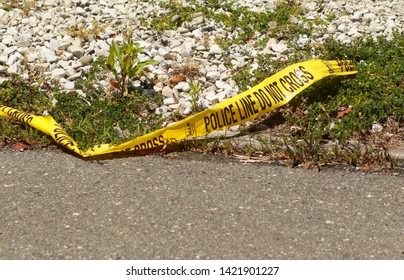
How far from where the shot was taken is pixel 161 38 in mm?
7547

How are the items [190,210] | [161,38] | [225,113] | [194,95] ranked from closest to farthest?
[190,210]
[225,113]
[194,95]
[161,38]

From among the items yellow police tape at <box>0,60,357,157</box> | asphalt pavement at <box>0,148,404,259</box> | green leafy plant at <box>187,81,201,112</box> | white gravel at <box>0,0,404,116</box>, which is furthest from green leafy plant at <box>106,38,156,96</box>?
asphalt pavement at <box>0,148,404,259</box>

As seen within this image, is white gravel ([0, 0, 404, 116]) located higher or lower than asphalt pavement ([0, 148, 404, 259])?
higher

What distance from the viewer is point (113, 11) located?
8062 millimetres

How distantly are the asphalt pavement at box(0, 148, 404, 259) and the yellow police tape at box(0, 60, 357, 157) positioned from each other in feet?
0.47

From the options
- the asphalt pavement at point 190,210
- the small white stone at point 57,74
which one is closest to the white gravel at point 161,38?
the small white stone at point 57,74

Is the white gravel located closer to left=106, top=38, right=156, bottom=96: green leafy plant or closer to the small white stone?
the small white stone

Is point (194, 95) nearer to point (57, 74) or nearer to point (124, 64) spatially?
point (124, 64)

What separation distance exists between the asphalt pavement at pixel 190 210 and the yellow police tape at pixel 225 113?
14cm

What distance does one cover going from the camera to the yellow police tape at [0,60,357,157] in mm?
5875

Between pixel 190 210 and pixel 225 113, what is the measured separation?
1.44m

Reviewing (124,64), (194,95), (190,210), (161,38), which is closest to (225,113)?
(194,95)

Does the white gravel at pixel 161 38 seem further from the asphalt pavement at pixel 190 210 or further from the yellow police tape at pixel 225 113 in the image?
the asphalt pavement at pixel 190 210
